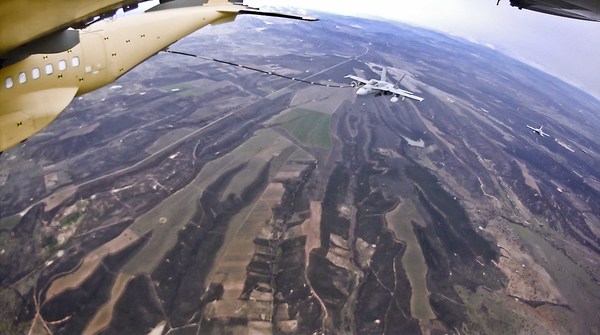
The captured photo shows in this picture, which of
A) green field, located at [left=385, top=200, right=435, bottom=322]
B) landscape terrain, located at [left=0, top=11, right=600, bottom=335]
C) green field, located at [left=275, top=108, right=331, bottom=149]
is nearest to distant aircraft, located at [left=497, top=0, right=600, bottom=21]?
landscape terrain, located at [left=0, top=11, right=600, bottom=335]

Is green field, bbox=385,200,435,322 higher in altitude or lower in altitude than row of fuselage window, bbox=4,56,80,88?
lower

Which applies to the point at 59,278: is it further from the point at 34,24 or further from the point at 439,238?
the point at 439,238

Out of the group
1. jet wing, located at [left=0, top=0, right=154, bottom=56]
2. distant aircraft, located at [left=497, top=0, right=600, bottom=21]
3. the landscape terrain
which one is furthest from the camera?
the landscape terrain

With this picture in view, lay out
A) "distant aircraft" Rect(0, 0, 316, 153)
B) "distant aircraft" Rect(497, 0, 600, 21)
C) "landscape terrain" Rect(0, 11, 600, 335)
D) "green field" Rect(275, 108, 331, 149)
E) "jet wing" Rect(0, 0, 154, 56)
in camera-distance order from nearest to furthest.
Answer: "jet wing" Rect(0, 0, 154, 56) → "distant aircraft" Rect(497, 0, 600, 21) → "distant aircraft" Rect(0, 0, 316, 153) → "landscape terrain" Rect(0, 11, 600, 335) → "green field" Rect(275, 108, 331, 149)

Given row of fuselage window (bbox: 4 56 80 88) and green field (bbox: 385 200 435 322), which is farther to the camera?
green field (bbox: 385 200 435 322)

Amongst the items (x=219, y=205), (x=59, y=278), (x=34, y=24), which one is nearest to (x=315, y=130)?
(x=219, y=205)

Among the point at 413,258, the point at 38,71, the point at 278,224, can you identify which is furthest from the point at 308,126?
the point at 38,71

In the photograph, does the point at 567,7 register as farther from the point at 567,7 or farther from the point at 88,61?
the point at 88,61

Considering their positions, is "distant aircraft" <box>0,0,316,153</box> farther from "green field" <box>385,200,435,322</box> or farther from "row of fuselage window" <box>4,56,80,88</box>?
"green field" <box>385,200,435,322</box>
